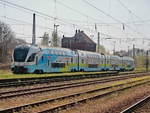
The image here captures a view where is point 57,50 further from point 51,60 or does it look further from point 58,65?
point 51,60

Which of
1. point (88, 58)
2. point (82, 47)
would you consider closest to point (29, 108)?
point (88, 58)

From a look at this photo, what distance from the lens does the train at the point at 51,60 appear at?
82.9 feet

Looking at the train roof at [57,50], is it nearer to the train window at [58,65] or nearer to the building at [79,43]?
the train window at [58,65]

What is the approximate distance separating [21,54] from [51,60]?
378 centimetres

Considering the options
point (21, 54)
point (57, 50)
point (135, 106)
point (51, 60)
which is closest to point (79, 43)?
point (57, 50)

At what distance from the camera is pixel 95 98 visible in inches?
524

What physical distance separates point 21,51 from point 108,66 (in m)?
23.1

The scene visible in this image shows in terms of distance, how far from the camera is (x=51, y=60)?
2789 centimetres

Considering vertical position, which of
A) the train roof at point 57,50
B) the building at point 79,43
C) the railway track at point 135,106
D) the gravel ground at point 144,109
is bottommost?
the gravel ground at point 144,109

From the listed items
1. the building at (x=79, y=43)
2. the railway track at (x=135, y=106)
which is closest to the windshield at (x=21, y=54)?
the railway track at (x=135, y=106)

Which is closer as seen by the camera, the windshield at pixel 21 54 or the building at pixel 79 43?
the windshield at pixel 21 54

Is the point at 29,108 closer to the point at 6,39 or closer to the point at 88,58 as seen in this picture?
the point at 88,58

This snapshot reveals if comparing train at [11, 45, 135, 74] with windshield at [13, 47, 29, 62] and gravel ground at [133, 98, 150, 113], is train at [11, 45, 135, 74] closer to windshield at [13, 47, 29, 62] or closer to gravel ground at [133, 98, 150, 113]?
windshield at [13, 47, 29, 62]

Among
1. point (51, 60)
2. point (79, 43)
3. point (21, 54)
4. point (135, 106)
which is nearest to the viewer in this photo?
point (135, 106)
